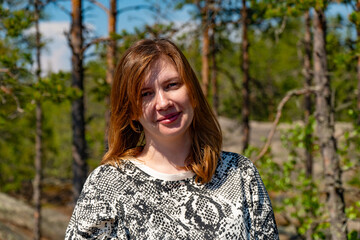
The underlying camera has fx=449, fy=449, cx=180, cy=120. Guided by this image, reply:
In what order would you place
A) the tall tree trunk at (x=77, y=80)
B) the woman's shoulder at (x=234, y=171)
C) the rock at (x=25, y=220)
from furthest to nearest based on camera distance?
the rock at (x=25, y=220) → the tall tree trunk at (x=77, y=80) → the woman's shoulder at (x=234, y=171)

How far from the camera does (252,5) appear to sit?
5.74m

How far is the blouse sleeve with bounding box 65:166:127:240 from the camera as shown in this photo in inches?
66.4

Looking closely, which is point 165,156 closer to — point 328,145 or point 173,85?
point 173,85

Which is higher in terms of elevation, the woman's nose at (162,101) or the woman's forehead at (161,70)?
the woman's forehead at (161,70)

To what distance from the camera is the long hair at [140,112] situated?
181 cm

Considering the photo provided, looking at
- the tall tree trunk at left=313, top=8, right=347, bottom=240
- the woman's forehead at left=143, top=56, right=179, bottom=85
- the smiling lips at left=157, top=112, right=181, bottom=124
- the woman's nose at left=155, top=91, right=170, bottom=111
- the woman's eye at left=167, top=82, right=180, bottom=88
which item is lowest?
the tall tree trunk at left=313, top=8, right=347, bottom=240

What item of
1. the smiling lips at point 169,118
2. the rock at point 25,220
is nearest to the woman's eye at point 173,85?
the smiling lips at point 169,118

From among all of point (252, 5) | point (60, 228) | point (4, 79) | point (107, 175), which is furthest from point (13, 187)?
point (107, 175)

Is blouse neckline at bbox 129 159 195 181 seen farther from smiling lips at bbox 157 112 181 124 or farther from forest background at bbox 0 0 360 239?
forest background at bbox 0 0 360 239

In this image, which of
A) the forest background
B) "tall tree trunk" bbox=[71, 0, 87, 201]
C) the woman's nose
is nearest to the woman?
the woman's nose

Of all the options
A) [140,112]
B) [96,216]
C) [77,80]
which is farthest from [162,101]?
[77,80]

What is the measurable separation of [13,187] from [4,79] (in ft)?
28.0

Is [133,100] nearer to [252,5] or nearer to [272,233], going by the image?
[272,233]

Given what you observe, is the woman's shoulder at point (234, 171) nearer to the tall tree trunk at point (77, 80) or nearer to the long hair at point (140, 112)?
the long hair at point (140, 112)
